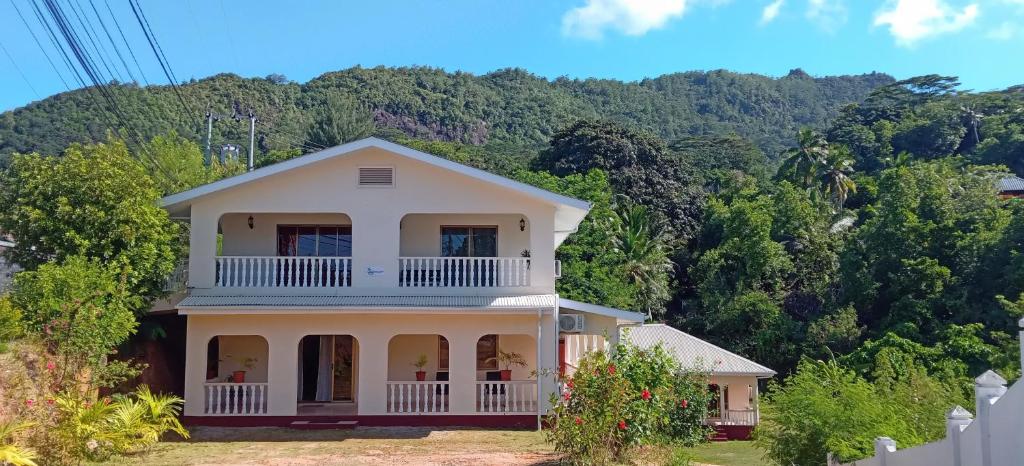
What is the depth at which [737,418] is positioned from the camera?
3052 cm

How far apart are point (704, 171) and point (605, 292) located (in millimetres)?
32198

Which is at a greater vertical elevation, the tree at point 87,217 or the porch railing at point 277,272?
the tree at point 87,217

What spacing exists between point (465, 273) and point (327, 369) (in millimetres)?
4274

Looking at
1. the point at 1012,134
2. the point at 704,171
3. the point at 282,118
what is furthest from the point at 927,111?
the point at 282,118

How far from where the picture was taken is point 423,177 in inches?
757

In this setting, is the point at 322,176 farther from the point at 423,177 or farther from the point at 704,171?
the point at 704,171

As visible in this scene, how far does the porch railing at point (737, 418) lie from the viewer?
99.8ft

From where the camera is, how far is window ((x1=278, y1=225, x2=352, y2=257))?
20.8 meters

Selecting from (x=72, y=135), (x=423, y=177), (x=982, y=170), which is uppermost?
(x=72, y=135)

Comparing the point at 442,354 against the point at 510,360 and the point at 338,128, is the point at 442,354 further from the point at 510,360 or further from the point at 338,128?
the point at 338,128

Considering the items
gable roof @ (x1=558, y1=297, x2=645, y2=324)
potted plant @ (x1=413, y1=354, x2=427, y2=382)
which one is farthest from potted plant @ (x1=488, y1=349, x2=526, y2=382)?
gable roof @ (x1=558, y1=297, x2=645, y2=324)

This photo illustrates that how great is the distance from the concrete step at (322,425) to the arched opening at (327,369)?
225cm

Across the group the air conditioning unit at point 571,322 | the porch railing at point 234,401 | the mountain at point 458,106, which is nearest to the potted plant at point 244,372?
the porch railing at point 234,401

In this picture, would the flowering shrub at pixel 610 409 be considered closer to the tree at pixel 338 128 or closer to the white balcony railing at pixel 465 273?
the white balcony railing at pixel 465 273
